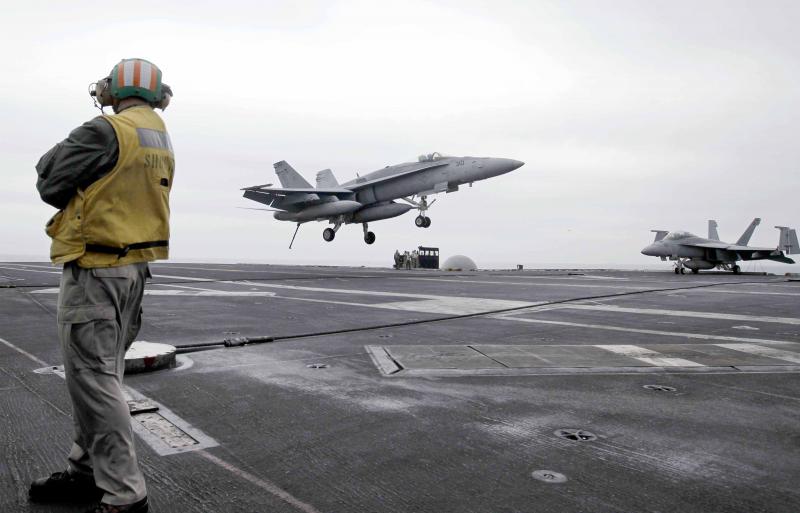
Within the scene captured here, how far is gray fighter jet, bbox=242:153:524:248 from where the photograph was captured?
27500mm

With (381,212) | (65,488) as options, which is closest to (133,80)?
(65,488)

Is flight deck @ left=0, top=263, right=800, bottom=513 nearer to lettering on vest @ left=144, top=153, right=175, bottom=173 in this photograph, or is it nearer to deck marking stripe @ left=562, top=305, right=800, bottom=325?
lettering on vest @ left=144, top=153, right=175, bottom=173

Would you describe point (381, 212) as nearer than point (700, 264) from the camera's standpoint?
Yes

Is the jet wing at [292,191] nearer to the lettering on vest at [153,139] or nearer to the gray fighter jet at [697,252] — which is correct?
the gray fighter jet at [697,252]

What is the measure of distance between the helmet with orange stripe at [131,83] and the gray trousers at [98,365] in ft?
2.86

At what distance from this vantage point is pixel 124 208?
2457mm

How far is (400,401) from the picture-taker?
386cm

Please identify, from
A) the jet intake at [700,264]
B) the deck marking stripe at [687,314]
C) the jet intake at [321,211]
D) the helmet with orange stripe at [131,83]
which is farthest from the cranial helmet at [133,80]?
the jet intake at [700,264]

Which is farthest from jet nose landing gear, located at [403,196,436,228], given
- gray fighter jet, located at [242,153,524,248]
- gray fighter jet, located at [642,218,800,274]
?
gray fighter jet, located at [642,218,800,274]

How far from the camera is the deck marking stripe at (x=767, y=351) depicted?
5.55 metres

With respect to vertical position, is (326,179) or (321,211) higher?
(326,179)

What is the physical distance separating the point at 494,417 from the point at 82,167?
2.72m

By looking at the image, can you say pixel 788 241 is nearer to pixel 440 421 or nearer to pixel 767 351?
pixel 767 351

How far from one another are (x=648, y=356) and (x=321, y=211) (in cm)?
2656
